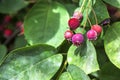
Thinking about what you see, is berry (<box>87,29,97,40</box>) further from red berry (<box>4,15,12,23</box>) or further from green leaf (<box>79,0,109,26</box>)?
red berry (<box>4,15,12,23</box>)

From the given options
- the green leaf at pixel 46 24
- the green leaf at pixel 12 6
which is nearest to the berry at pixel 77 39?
the green leaf at pixel 46 24

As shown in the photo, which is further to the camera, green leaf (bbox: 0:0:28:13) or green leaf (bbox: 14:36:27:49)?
green leaf (bbox: 0:0:28:13)

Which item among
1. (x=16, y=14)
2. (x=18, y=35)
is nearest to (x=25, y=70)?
(x=18, y=35)

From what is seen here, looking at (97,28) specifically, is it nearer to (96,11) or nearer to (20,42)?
(96,11)

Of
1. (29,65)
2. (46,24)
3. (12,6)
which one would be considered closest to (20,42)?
(12,6)

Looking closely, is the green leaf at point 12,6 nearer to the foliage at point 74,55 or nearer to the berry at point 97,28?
the foliage at point 74,55

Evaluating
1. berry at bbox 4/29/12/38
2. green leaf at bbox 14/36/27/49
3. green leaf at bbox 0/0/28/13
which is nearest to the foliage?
green leaf at bbox 14/36/27/49
